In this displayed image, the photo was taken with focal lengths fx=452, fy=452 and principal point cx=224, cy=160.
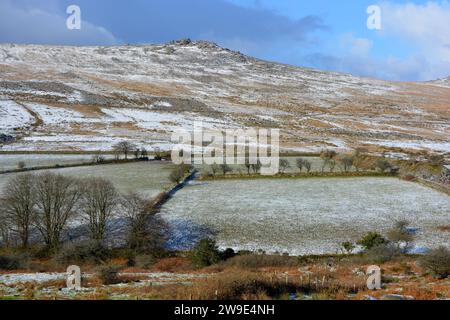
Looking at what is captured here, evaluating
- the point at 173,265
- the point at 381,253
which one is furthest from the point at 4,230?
the point at 381,253

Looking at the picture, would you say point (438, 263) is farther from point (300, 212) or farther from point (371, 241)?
point (300, 212)

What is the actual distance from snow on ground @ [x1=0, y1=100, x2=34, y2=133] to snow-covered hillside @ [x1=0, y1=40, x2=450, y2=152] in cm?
24

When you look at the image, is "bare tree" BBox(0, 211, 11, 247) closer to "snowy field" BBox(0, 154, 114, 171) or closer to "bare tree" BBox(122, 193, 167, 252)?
"bare tree" BBox(122, 193, 167, 252)

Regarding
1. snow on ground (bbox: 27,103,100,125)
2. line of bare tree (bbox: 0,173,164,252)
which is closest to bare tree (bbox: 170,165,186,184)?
line of bare tree (bbox: 0,173,164,252)

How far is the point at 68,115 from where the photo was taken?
12619cm

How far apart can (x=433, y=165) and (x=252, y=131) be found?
59.2m

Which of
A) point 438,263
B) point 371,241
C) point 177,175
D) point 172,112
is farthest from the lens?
point 172,112

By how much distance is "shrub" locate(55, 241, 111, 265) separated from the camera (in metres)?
29.5

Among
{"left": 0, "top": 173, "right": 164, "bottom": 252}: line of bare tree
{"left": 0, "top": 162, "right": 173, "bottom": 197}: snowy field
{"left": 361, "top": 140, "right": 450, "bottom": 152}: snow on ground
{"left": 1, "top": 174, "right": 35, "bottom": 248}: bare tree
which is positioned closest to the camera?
{"left": 0, "top": 173, "right": 164, "bottom": 252}: line of bare tree

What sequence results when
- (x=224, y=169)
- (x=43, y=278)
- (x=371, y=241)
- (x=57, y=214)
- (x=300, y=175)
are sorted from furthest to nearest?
(x=224, y=169) < (x=300, y=175) < (x=57, y=214) < (x=371, y=241) < (x=43, y=278)

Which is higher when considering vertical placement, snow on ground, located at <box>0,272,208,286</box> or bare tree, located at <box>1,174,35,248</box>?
bare tree, located at <box>1,174,35,248</box>

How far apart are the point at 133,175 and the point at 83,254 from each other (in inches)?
1265

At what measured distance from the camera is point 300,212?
43.8 meters
